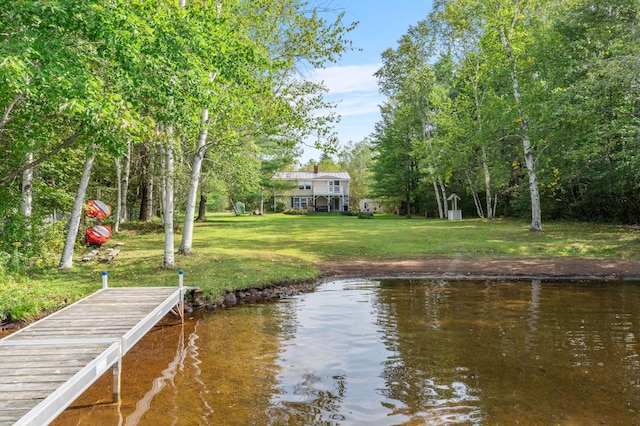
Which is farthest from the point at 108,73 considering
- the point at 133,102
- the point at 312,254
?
the point at 312,254

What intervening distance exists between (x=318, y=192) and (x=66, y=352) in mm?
57221

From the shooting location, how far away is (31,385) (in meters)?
4.25

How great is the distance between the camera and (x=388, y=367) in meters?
6.39

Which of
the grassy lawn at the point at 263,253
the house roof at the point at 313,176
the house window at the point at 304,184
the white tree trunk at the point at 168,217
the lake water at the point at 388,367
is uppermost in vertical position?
the house roof at the point at 313,176

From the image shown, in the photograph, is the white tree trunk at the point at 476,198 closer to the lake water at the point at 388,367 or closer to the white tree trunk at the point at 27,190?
the lake water at the point at 388,367

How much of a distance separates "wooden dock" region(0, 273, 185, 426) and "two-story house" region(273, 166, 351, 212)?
53493mm

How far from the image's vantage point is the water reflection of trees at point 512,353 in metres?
5.10

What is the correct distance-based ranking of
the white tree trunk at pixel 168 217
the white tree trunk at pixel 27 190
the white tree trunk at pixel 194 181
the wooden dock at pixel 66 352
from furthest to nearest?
the white tree trunk at pixel 194 181
the white tree trunk at pixel 168 217
the white tree trunk at pixel 27 190
the wooden dock at pixel 66 352

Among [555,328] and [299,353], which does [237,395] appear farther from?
[555,328]

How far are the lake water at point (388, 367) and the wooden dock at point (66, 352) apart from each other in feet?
2.24

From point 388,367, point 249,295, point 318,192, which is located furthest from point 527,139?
point 318,192

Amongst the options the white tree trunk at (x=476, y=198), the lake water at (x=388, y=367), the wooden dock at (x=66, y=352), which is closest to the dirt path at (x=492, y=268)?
the lake water at (x=388, y=367)

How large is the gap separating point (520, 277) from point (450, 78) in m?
29.7

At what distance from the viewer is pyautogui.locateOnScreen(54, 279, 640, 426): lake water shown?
4.96m
